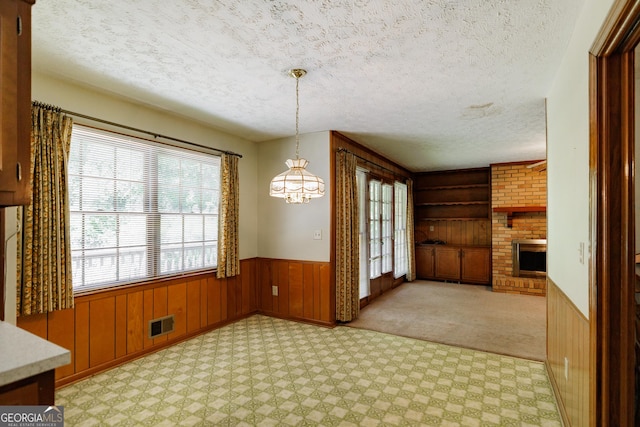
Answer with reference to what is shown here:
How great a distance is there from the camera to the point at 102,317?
2.93 metres

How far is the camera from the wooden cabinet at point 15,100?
1.27m

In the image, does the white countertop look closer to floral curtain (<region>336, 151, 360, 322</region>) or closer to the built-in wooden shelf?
floral curtain (<region>336, 151, 360, 322</region>)

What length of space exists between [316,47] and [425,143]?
3.18 m

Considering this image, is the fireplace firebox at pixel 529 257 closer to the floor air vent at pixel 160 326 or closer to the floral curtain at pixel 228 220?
the floral curtain at pixel 228 220

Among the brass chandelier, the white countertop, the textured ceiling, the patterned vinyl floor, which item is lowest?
the patterned vinyl floor

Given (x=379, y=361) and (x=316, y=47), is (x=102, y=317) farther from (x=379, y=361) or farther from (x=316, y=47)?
(x=316, y=47)

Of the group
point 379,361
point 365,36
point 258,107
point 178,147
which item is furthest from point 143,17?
point 379,361

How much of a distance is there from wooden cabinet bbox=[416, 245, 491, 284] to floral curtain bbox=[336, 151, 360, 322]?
12.0 ft

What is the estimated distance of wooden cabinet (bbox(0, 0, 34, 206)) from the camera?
1.27 meters

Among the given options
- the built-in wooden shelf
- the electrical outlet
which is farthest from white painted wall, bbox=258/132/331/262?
the built-in wooden shelf

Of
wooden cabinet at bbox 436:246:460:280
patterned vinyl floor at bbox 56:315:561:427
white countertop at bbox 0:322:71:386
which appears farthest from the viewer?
wooden cabinet at bbox 436:246:460:280

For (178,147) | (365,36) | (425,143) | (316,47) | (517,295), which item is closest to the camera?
(365,36)

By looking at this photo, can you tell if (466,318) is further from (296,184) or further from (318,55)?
Answer: (318,55)

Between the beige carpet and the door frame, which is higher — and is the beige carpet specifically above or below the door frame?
below
